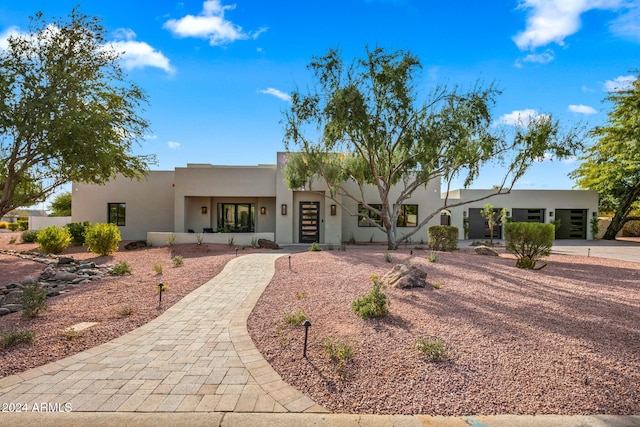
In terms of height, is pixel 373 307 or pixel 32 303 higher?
pixel 373 307

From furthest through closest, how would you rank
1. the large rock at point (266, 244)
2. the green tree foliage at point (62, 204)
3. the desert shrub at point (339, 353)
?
the green tree foliage at point (62, 204), the large rock at point (266, 244), the desert shrub at point (339, 353)

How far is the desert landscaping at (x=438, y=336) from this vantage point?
2.86m

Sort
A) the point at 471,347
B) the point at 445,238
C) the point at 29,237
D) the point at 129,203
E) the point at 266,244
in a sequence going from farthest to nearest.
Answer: the point at 129,203
the point at 29,237
the point at 266,244
the point at 445,238
the point at 471,347

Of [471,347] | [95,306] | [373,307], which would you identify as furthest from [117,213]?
[471,347]

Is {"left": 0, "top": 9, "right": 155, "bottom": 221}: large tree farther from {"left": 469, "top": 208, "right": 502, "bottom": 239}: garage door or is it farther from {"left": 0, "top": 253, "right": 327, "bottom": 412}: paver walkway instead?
{"left": 469, "top": 208, "right": 502, "bottom": 239}: garage door

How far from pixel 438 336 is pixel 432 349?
57 centimetres

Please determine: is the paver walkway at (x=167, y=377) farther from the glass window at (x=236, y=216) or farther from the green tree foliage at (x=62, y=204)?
the green tree foliage at (x=62, y=204)

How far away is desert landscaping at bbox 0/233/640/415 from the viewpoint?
2.86 m

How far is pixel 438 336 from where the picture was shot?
12.8 ft

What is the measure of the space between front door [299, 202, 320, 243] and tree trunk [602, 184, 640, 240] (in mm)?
20956

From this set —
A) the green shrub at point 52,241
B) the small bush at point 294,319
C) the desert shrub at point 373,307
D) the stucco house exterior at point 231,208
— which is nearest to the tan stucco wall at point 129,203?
the stucco house exterior at point 231,208

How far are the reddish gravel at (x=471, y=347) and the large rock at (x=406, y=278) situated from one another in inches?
9.2

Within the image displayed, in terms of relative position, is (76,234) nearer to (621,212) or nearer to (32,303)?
(32,303)

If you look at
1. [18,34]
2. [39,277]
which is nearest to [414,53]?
[39,277]
